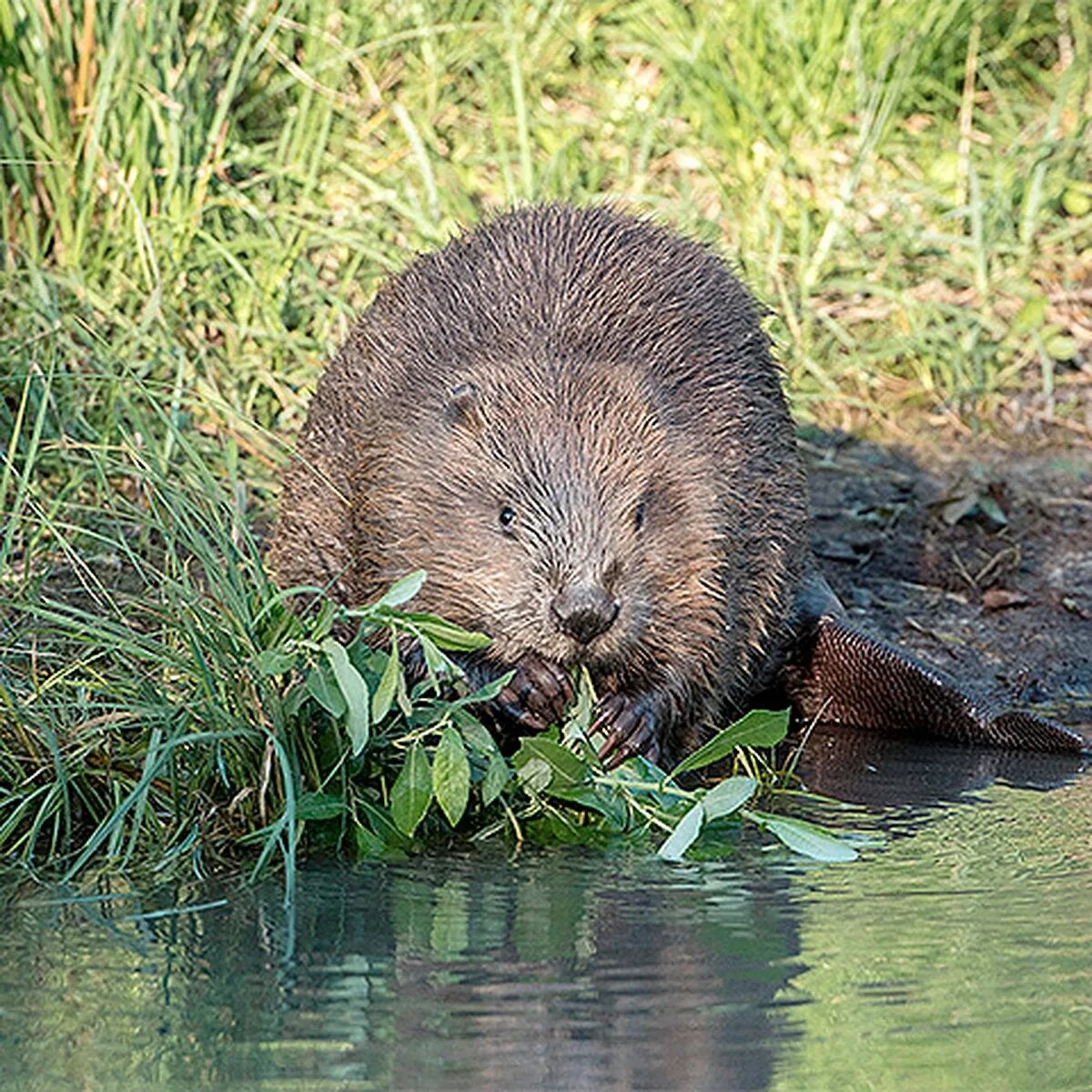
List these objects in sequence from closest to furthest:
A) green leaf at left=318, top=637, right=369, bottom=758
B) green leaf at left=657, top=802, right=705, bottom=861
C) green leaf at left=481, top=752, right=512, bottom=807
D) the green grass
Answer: green leaf at left=318, top=637, right=369, bottom=758, green leaf at left=657, top=802, right=705, bottom=861, green leaf at left=481, top=752, right=512, bottom=807, the green grass

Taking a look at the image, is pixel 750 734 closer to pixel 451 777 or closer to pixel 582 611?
pixel 582 611

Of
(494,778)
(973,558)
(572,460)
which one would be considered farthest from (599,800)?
(973,558)

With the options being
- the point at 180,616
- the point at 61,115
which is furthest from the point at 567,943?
the point at 61,115

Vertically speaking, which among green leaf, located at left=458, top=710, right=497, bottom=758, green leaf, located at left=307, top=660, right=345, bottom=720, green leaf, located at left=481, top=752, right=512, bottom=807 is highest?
green leaf, located at left=307, top=660, right=345, bottom=720

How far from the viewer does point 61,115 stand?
19.8 feet

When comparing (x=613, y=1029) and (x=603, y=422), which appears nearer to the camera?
(x=613, y=1029)

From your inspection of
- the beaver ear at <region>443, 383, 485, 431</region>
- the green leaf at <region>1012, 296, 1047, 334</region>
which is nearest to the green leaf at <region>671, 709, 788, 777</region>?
the beaver ear at <region>443, 383, 485, 431</region>

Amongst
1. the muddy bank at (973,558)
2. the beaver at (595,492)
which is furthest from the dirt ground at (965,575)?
the beaver at (595,492)

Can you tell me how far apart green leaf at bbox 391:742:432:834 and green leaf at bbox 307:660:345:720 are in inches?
5.8

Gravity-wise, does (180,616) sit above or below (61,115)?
below

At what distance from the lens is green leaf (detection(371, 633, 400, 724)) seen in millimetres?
3479

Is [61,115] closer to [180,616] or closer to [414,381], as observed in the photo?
[414,381]

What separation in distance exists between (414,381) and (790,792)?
105cm

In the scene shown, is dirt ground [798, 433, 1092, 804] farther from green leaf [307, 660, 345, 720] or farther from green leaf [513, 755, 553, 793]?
green leaf [307, 660, 345, 720]
